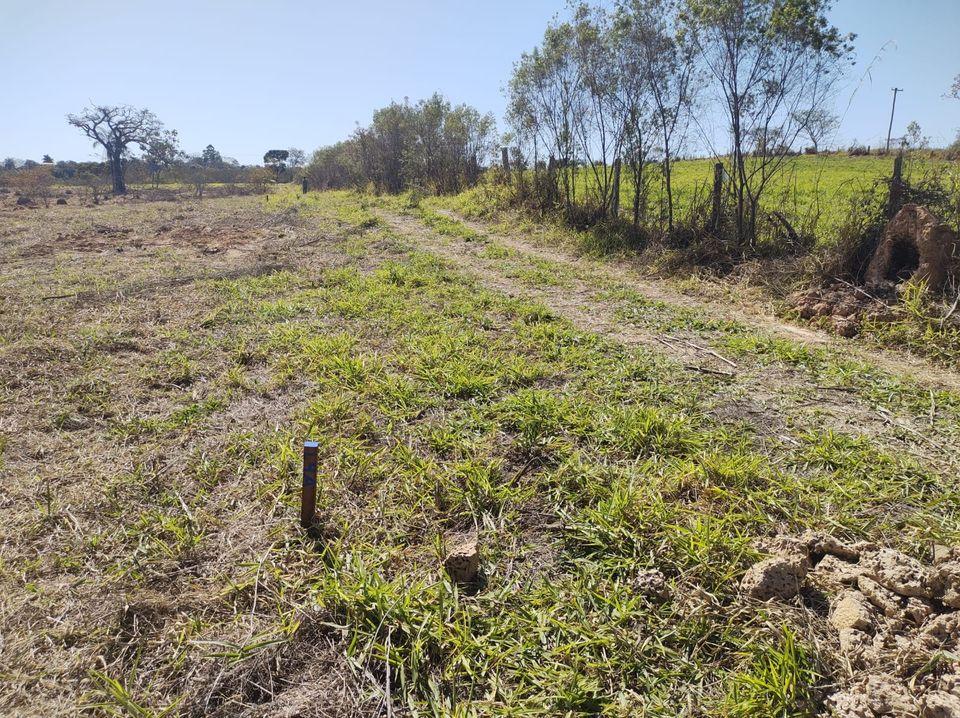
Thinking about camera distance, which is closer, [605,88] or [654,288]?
[654,288]

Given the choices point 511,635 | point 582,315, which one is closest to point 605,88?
point 582,315

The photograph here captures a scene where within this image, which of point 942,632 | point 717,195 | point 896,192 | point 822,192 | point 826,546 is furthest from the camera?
point 822,192

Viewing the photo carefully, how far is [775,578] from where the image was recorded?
83.1 inches

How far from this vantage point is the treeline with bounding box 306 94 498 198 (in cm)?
2033

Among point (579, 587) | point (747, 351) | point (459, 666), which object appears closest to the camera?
point (459, 666)

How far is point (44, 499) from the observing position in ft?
9.30

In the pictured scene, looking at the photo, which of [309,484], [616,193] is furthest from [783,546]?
[616,193]

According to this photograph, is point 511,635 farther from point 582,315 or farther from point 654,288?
point 654,288

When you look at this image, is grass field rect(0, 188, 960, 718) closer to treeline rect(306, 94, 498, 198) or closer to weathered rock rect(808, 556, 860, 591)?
weathered rock rect(808, 556, 860, 591)

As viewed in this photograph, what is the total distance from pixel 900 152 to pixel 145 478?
8962 mm

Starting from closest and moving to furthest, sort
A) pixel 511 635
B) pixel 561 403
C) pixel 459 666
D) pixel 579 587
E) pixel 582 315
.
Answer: pixel 459 666
pixel 511 635
pixel 579 587
pixel 561 403
pixel 582 315

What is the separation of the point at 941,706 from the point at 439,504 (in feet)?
6.95

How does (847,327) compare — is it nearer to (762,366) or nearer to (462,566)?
(762,366)

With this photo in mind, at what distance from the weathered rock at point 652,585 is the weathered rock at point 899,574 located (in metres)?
0.80
